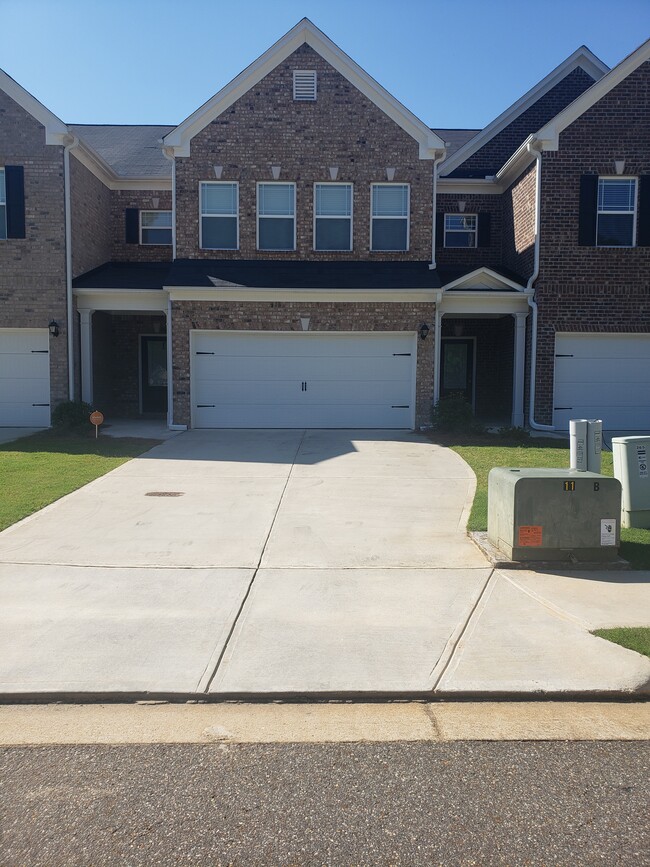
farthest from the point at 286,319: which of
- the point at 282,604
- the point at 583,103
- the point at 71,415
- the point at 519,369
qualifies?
the point at 282,604

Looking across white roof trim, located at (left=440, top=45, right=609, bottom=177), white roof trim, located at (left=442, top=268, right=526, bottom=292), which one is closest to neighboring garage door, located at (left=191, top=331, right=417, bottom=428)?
white roof trim, located at (left=442, top=268, right=526, bottom=292)

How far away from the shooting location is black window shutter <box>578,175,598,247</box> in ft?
52.2

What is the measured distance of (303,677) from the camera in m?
4.49

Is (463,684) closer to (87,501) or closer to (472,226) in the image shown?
(87,501)

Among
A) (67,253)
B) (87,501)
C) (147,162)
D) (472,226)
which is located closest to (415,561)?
(87,501)

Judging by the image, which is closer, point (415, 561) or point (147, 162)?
point (415, 561)

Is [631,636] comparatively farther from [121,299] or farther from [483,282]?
[121,299]

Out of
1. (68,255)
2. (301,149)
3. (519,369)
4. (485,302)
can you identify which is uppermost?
(301,149)

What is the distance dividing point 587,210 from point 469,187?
4.02 metres

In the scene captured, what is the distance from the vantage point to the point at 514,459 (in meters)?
12.4

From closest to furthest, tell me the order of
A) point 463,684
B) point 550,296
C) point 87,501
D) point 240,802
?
point 240,802, point 463,684, point 87,501, point 550,296

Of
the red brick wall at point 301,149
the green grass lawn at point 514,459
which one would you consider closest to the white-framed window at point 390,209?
the red brick wall at point 301,149

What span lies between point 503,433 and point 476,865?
1266cm

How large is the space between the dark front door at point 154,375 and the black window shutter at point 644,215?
12.6 meters
